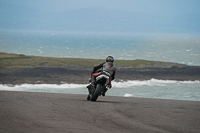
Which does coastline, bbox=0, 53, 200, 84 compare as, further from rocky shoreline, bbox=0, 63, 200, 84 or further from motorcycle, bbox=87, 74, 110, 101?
motorcycle, bbox=87, 74, 110, 101

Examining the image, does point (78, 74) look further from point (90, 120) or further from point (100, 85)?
point (90, 120)

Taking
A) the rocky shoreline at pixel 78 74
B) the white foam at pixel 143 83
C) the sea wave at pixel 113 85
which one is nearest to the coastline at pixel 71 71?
the rocky shoreline at pixel 78 74

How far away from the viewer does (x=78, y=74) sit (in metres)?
54.5

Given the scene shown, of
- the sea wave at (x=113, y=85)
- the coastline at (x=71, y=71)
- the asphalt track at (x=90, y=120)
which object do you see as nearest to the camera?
the asphalt track at (x=90, y=120)

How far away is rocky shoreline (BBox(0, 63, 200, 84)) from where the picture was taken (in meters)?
49.1

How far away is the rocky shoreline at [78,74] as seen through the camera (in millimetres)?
49125

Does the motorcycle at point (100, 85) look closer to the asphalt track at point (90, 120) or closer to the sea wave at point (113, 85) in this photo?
the asphalt track at point (90, 120)

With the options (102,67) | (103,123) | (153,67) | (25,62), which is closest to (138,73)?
(153,67)

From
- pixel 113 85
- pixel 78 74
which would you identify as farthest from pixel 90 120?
pixel 78 74

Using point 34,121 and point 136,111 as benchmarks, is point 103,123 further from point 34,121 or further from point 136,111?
point 136,111

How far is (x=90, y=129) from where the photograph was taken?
27.5ft

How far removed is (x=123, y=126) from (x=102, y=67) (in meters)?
5.85

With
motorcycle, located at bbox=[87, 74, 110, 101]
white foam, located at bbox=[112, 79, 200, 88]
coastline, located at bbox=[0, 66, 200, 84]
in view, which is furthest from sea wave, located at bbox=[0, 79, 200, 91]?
motorcycle, located at bbox=[87, 74, 110, 101]

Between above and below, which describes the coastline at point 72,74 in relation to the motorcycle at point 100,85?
above
